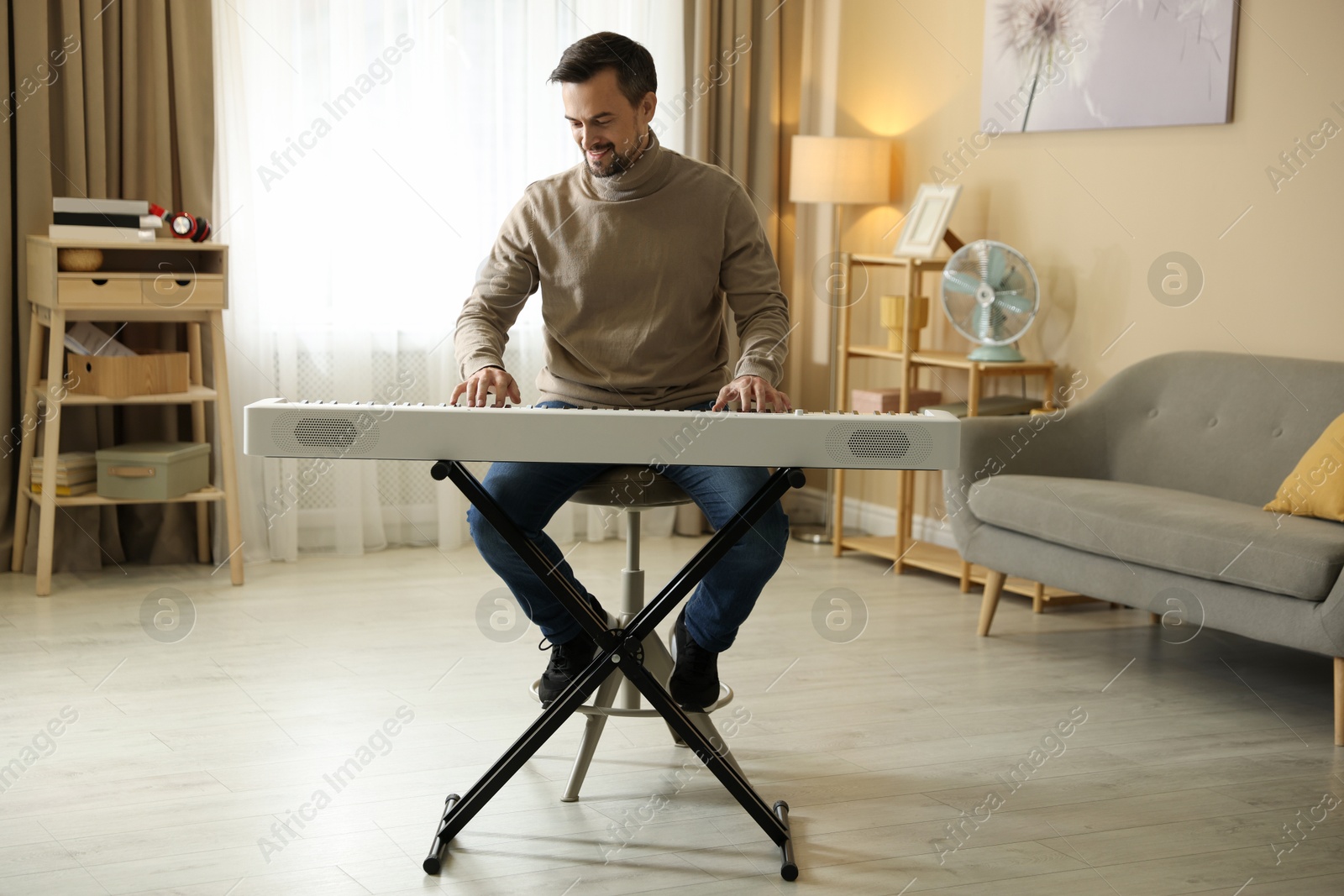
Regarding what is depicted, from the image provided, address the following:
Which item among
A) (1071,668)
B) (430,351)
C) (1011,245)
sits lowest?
(1071,668)

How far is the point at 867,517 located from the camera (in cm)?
465

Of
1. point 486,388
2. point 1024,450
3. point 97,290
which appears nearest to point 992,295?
point 1024,450

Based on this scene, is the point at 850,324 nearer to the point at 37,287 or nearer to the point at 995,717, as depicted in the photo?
the point at 995,717

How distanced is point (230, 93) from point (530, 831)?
2661 millimetres

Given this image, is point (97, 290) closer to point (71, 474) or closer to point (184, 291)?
point (184, 291)

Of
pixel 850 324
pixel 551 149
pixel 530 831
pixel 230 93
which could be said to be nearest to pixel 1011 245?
pixel 850 324

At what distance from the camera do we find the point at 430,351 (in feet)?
14.0

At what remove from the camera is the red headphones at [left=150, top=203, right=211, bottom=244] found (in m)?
3.57

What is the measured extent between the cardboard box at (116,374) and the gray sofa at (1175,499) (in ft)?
7.18

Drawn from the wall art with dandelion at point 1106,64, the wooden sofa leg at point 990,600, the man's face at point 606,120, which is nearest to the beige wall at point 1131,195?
the wall art with dandelion at point 1106,64

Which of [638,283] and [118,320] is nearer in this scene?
[638,283]

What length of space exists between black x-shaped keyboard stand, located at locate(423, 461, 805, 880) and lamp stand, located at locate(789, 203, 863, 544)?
101 inches

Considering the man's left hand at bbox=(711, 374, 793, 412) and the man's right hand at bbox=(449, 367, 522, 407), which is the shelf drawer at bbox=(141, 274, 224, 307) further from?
the man's left hand at bbox=(711, 374, 793, 412)

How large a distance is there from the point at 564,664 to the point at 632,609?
155 millimetres
